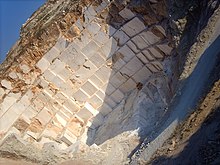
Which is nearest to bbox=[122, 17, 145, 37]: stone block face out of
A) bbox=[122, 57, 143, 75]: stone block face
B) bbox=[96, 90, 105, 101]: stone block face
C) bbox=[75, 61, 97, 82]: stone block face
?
bbox=[122, 57, 143, 75]: stone block face

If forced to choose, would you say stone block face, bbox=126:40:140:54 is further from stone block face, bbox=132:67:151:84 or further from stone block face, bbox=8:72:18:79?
stone block face, bbox=8:72:18:79

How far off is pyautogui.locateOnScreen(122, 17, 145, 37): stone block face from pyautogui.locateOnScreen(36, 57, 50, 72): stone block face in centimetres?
174

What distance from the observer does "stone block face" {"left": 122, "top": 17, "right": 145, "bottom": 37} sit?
924cm

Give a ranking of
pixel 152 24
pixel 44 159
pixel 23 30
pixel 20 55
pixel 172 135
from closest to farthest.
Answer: pixel 172 135
pixel 44 159
pixel 152 24
pixel 20 55
pixel 23 30

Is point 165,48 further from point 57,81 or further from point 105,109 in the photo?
point 57,81

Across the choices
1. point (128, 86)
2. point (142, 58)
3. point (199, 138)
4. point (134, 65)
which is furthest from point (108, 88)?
point (199, 138)

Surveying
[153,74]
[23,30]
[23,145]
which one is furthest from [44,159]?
[23,30]

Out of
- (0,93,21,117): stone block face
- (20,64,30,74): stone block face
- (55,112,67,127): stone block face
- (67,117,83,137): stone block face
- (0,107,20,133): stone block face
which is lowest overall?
(67,117,83,137): stone block face

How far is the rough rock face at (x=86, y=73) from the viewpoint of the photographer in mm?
9125

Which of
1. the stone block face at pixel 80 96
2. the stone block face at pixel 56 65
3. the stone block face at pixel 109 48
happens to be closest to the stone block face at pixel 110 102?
the stone block face at pixel 80 96

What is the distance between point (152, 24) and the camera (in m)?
9.04

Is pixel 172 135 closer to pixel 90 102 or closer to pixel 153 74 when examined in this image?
pixel 153 74

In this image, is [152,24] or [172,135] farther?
[152,24]

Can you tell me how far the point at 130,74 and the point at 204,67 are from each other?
3.96 meters
